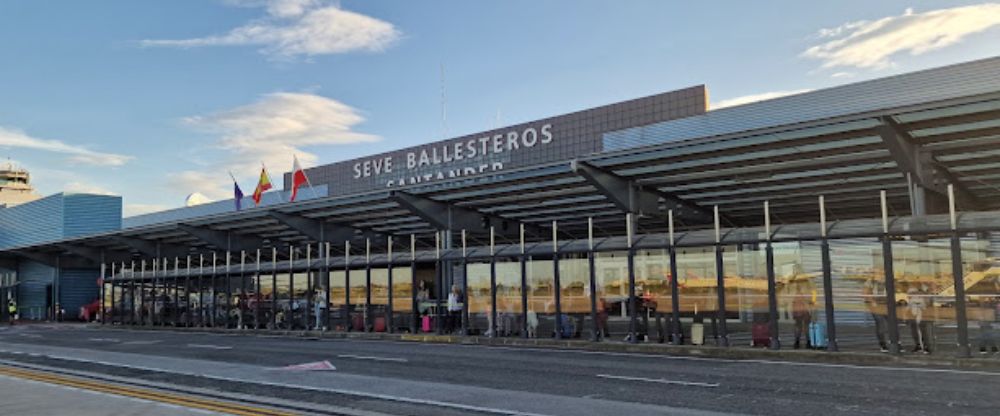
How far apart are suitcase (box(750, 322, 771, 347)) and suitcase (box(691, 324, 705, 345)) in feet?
4.24

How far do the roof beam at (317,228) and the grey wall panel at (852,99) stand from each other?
51.2ft

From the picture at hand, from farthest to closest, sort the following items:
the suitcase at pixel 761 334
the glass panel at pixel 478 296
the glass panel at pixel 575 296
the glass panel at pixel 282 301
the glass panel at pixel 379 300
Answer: the glass panel at pixel 282 301 < the glass panel at pixel 379 300 < the glass panel at pixel 478 296 < the glass panel at pixel 575 296 < the suitcase at pixel 761 334

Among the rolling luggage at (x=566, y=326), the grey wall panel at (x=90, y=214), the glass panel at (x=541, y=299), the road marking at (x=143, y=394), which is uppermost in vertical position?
the grey wall panel at (x=90, y=214)

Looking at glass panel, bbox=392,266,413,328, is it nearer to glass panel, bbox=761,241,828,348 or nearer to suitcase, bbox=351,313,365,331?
suitcase, bbox=351,313,365,331

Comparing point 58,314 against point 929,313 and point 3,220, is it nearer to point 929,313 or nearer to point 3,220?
point 3,220

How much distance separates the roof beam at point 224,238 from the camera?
38.2 metres

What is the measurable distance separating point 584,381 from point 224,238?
1222 inches

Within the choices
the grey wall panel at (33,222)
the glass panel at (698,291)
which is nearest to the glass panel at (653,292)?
the glass panel at (698,291)

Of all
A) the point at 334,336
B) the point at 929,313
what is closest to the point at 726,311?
the point at 929,313

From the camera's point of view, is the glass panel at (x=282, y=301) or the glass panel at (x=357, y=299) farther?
the glass panel at (x=282, y=301)

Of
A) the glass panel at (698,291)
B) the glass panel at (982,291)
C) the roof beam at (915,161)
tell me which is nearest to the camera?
the glass panel at (982,291)

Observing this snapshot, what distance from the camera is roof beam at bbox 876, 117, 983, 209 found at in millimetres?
17797

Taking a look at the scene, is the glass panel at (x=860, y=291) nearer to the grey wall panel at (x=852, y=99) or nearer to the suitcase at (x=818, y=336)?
the suitcase at (x=818, y=336)

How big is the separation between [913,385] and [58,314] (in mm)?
55057
